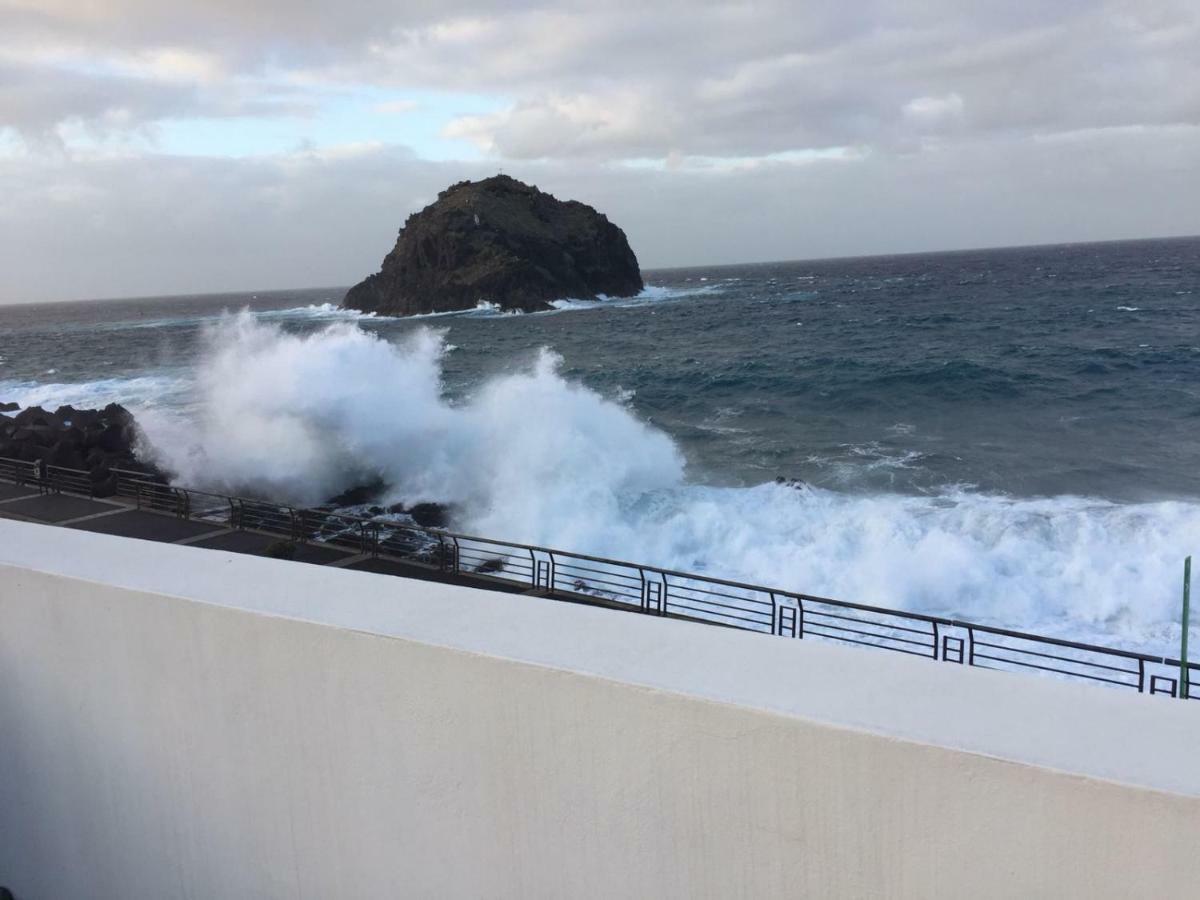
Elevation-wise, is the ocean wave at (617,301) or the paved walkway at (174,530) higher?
the ocean wave at (617,301)

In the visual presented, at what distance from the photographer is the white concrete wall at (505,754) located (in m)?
1.88

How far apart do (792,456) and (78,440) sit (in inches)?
627

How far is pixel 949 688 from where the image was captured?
2.13 metres

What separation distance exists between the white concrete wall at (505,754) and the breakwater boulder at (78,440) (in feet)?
44.4

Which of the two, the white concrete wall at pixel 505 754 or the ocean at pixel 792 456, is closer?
the white concrete wall at pixel 505 754

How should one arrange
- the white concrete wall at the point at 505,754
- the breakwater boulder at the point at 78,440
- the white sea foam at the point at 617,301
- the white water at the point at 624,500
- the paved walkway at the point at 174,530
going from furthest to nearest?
1. the white sea foam at the point at 617,301
2. the breakwater boulder at the point at 78,440
3. the white water at the point at 624,500
4. the paved walkway at the point at 174,530
5. the white concrete wall at the point at 505,754

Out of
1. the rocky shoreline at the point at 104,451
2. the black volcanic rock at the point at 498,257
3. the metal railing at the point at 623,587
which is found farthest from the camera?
the black volcanic rock at the point at 498,257

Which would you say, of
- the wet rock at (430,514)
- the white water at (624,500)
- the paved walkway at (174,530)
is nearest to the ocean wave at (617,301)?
the white water at (624,500)

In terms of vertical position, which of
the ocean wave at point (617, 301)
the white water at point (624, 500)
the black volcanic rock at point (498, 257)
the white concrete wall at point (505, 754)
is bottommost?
the white water at point (624, 500)

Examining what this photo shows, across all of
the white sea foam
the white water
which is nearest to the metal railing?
the white water

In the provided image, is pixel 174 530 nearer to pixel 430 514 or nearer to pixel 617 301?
pixel 430 514

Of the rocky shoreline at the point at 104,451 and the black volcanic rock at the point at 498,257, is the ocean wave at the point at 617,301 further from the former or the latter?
the rocky shoreline at the point at 104,451

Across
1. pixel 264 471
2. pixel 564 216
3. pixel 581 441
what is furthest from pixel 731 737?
pixel 564 216

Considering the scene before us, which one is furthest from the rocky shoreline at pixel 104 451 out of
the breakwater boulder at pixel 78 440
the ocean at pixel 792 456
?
the ocean at pixel 792 456
